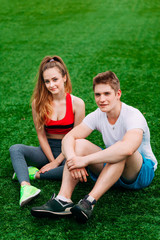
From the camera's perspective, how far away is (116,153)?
2.17 metres

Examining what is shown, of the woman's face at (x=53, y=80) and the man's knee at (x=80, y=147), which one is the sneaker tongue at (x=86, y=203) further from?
the woman's face at (x=53, y=80)

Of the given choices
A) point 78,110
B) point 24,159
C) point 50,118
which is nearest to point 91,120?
point 78,110

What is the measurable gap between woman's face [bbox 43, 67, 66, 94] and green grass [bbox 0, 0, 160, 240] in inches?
34.9

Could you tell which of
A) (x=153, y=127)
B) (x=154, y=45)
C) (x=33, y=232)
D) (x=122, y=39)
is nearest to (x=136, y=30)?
(x=122, y=39)

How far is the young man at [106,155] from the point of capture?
221cm

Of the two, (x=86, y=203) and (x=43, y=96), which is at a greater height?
(x=43, y=96)

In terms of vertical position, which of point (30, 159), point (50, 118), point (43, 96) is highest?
point (43, 96)

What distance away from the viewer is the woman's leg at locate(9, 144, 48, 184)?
2.68m

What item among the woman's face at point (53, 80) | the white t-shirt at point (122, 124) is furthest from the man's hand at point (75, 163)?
the woman's face at point (53, 80)

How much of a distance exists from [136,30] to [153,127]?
250 inches

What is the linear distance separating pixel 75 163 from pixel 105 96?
572 millimetres

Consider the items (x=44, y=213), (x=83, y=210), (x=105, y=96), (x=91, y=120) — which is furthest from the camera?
(x=91, y=120)

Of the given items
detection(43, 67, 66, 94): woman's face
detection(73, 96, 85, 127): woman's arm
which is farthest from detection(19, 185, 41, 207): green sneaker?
detection(43, 67, 66, 94): woman's face

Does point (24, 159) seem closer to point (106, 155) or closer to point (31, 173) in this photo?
point (31, 173)
